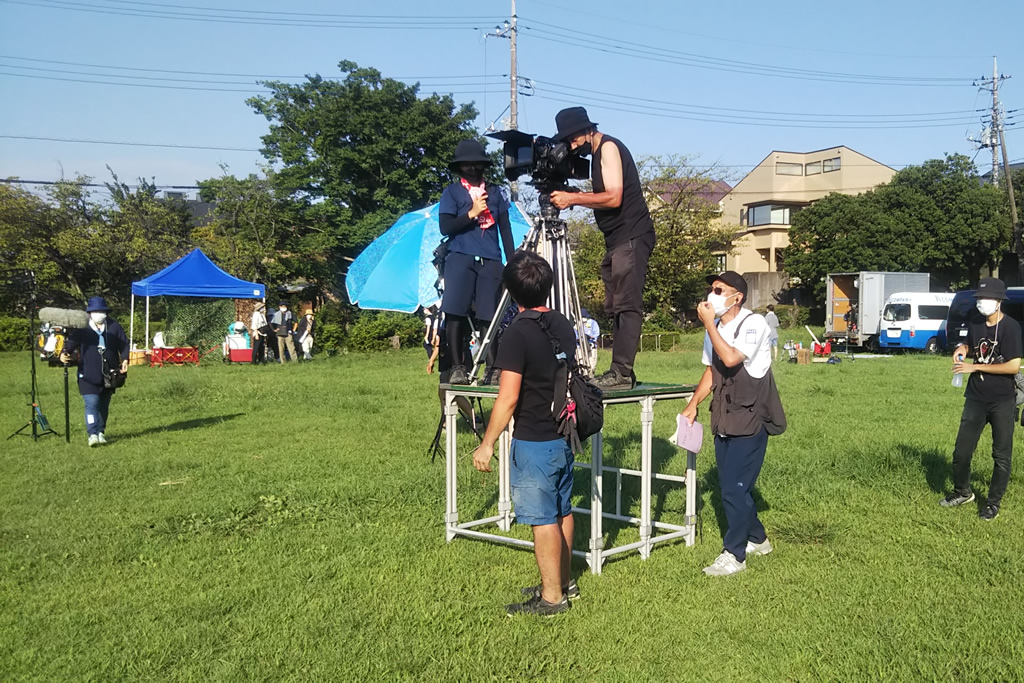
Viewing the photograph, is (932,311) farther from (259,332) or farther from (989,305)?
(989,305)

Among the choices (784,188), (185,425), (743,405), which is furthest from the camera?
(784,188)

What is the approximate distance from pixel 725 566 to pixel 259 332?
70.1 feet

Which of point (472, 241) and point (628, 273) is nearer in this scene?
point (628, 273)

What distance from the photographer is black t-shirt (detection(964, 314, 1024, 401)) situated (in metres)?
6.63

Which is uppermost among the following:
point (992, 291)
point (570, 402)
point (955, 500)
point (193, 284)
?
point (193, 284)

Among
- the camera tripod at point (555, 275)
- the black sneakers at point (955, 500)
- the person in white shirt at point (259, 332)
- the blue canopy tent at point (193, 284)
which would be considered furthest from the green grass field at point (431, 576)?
the person in white shirt at point (259, 332)

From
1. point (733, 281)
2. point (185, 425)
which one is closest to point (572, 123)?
point (733, 281)

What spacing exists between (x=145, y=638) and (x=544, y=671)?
2025 millimetres

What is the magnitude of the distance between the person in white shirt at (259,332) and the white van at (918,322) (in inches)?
858

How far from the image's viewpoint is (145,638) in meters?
4.27

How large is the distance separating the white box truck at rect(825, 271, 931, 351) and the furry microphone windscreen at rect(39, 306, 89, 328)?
2885 centimetres

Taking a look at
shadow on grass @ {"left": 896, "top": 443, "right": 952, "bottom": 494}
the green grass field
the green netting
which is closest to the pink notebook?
the green grass field

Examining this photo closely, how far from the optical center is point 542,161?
563cm

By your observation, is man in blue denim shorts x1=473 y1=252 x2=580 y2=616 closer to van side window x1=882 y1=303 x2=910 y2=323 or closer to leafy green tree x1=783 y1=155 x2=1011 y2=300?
van side window x1=882 y1=303 x2=910 y2=323
